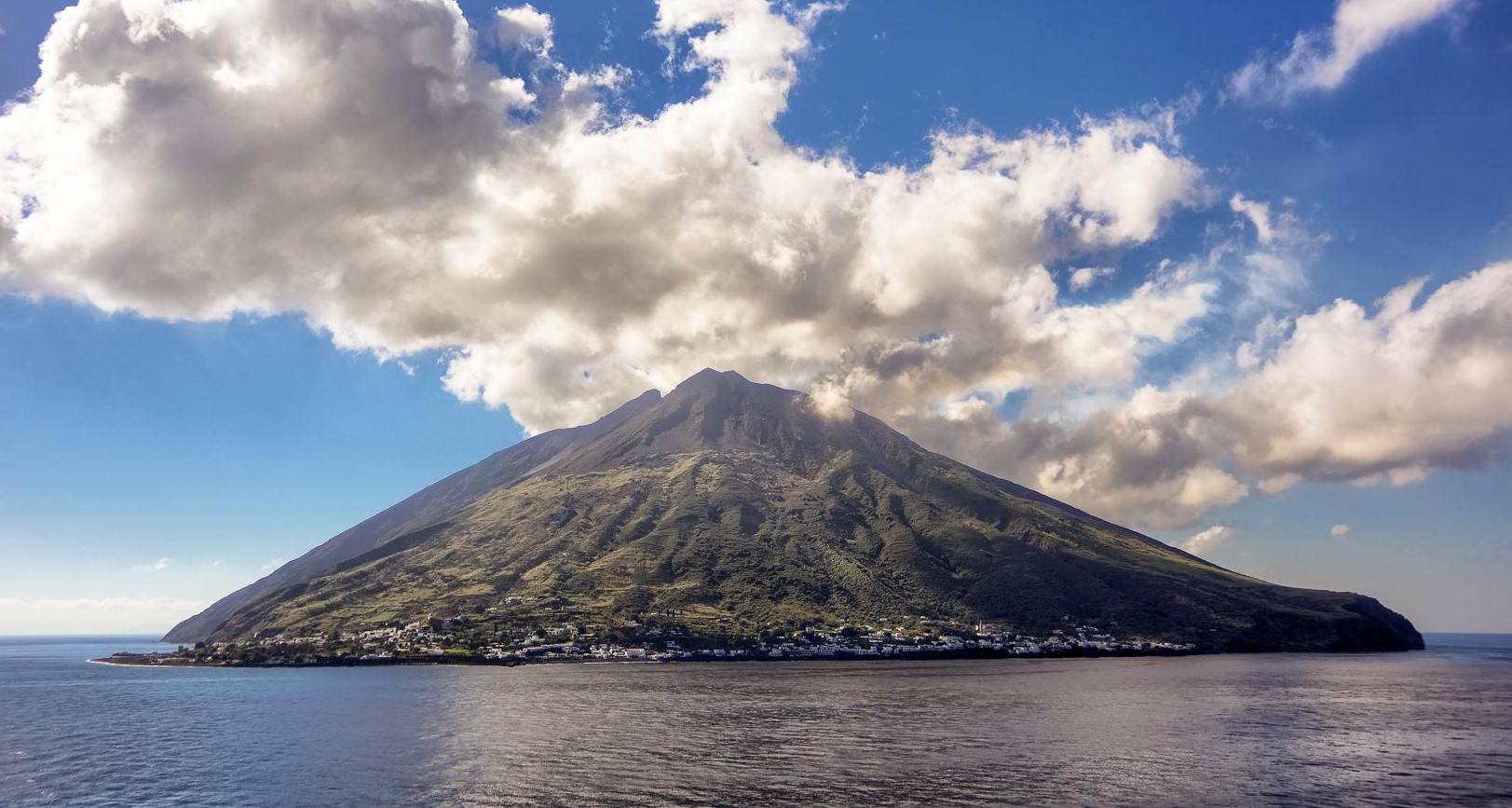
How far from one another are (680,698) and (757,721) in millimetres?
44175

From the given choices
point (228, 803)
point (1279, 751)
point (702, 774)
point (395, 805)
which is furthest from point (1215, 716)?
point (228, 803)

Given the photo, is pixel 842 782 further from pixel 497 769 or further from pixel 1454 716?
pixel 1454 716

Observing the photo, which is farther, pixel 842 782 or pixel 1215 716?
pixel 1215 716

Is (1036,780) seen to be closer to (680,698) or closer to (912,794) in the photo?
(912,794)

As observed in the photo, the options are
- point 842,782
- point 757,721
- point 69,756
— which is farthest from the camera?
point 757,721

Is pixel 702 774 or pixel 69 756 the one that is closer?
pixel 702 774

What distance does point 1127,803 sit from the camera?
3701 inches

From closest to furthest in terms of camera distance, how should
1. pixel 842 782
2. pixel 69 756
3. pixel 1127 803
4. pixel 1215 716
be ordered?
pixel 1127 803
pixel 842 782
pixel 69 756
pixel 1215 716

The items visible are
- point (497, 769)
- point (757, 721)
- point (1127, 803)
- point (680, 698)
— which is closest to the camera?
point (1127, 803)

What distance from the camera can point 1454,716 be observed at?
169125 millimetres

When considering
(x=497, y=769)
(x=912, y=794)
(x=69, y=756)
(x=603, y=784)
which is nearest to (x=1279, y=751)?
(x=912, y=794)

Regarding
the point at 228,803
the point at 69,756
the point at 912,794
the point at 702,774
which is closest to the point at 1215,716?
the point at 912,794

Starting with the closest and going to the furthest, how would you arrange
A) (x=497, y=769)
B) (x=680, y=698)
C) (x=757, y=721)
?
(x=497, y=769) < (x=757, y=721) < (x=680, y=698)

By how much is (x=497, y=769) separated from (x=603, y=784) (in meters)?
19.2
